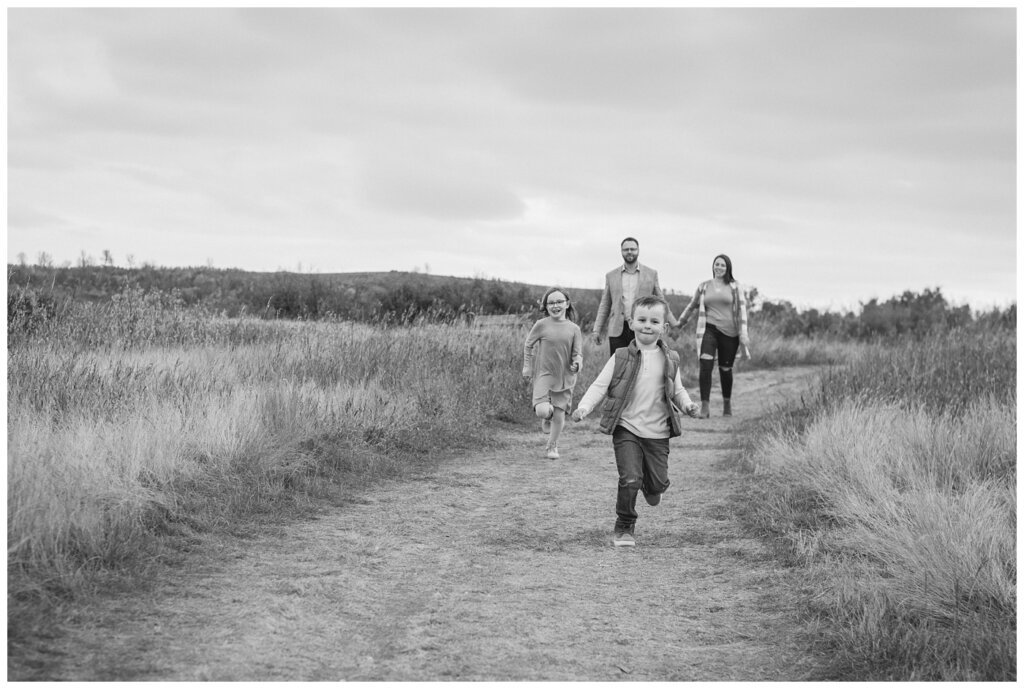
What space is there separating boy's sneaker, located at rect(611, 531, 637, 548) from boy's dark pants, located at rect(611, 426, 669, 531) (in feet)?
0.10

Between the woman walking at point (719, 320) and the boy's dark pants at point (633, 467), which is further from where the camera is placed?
the woman walking at point (719, 320)

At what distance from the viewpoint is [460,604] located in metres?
4.70

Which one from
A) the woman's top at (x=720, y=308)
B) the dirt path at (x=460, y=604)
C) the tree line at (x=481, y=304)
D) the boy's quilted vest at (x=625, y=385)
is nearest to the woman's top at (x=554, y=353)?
the dirt path at (x=460, y=604)

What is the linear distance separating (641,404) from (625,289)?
14.2ft

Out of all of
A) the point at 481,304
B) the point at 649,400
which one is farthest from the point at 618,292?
the point at 481,304

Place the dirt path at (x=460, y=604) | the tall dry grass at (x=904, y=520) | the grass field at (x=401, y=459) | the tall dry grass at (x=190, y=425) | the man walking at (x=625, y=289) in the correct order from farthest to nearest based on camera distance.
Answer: the man walking at (x=625, y=289) < the tall dry grass at (x=190, y=425) < the grass field at (x=401, y=459) < the tall dry grass at (x=904, y=520) < the dirt path at (x=460, y=604)

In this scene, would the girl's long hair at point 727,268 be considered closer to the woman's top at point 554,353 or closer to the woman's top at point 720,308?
the woman's top at point 720,308

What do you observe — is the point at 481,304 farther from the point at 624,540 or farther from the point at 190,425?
the point at 624,540

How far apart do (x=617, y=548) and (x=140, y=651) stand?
300 cm

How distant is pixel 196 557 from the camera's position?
16.7 ft

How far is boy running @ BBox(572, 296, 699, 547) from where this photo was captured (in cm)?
597

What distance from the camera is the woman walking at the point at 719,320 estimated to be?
1178 centimetres

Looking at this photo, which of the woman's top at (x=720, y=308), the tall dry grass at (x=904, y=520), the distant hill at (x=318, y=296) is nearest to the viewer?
the tall dry grass at (x=904, y=520)

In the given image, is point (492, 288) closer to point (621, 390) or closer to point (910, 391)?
point (910, 391)
